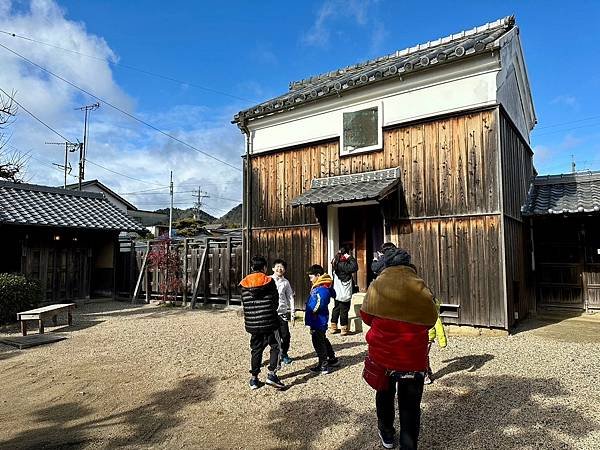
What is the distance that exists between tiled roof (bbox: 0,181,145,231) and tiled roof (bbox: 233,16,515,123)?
21.2 ft

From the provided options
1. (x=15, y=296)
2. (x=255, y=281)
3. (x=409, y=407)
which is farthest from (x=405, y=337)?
(x=15, y=296)

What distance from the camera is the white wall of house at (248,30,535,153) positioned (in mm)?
8188

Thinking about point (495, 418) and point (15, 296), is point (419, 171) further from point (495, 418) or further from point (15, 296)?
point (15, 296)

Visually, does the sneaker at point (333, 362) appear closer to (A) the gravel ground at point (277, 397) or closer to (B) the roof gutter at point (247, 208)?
(A) the gravel ground at point (277, 397)

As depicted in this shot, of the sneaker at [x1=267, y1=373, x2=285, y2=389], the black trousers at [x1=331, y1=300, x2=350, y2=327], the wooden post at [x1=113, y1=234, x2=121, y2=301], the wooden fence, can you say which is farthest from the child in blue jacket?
the wooden post at [x1=113, y1=234, x2=121, y2=301]

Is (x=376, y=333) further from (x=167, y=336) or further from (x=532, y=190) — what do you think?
(x=532, y=190)

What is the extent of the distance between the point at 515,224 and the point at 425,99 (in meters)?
3.69

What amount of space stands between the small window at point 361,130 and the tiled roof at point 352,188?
0.70 meters

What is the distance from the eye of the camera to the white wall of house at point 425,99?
819cm

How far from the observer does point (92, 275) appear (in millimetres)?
→ 14641

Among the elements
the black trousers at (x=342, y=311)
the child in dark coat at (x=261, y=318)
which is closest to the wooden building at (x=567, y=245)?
the black trousers at (x=342, y=311)

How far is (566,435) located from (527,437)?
37 centimetres

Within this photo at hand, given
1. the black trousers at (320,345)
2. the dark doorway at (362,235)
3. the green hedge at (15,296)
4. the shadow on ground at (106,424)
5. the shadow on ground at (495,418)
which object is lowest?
the shadow on ground at (106,424)

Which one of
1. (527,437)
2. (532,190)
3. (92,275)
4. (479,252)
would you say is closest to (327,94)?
(479,252)
